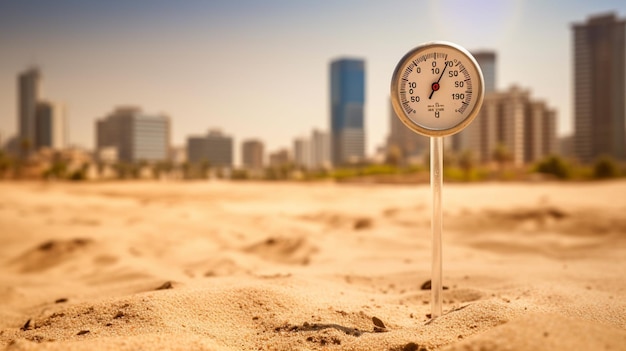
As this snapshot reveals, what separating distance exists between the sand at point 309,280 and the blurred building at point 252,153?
174m

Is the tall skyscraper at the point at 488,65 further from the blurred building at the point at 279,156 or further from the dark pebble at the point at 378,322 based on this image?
the dark pebble at the point at 378,322

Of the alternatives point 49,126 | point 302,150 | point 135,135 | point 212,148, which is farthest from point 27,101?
point 302,150

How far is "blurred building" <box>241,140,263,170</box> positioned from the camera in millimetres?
185750

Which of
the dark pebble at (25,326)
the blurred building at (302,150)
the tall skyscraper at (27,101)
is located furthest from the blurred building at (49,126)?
the dark pebble at (25,326)

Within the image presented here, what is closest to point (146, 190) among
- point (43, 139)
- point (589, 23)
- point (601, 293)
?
point (601, 293)

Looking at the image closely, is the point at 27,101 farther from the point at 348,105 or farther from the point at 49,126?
the point at 348,105

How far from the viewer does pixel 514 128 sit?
10994 centimetres

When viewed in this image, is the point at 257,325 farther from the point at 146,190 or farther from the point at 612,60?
the point at 612,60

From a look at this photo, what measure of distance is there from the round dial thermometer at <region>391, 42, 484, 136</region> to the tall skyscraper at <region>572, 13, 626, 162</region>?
125 meters

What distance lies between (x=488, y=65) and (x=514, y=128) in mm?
82939

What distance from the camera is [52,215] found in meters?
10.8

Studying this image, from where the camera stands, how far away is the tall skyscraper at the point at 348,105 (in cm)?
16100

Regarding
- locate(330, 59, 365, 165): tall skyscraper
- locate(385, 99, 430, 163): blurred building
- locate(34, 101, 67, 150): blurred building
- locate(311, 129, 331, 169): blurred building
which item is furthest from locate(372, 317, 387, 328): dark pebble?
locate(34, 101, 67, 150): blurred building

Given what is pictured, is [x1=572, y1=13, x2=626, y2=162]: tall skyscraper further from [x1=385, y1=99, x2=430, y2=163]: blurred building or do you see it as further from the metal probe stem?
the metal probe stem
